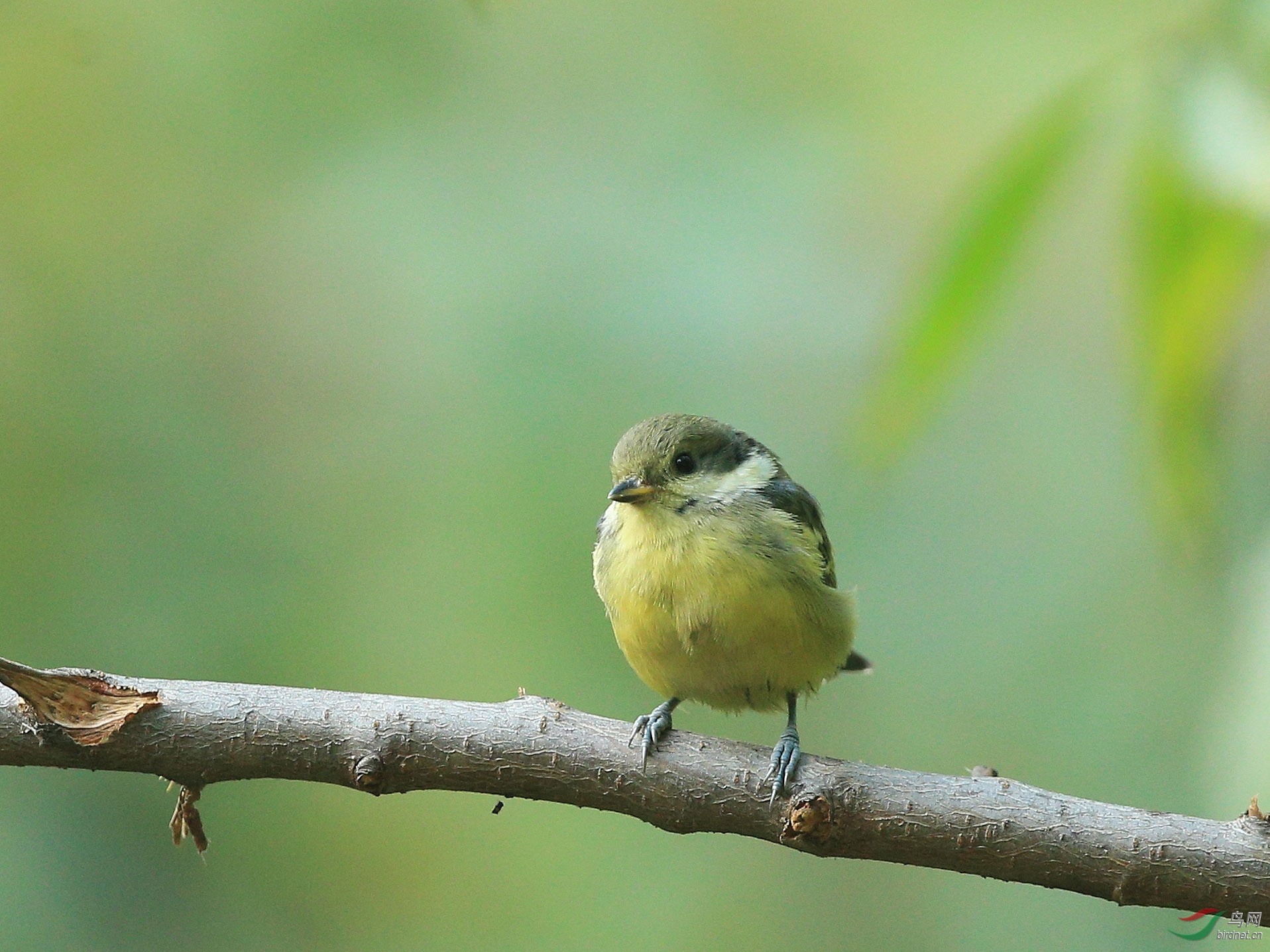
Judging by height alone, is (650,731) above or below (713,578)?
below

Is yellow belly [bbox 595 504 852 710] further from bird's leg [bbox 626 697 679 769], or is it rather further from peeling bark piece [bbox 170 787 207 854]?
peeling bark piece [bbox 170 787 207 854]

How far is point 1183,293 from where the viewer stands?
6.47 feet

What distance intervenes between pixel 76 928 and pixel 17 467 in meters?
1.61

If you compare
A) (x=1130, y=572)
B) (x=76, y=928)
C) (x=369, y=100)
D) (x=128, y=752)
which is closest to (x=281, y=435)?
(x=369, y=100)

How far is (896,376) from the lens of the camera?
7.34 feet

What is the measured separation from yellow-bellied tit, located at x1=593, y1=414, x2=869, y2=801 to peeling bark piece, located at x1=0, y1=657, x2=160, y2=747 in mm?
1003

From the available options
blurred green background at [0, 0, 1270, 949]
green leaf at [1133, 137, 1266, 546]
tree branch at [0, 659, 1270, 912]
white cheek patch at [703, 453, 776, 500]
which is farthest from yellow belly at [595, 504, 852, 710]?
blurred green background at [0, 0, 1270, 949]

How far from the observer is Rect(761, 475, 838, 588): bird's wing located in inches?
112

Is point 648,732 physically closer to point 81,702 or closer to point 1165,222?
point 81,702

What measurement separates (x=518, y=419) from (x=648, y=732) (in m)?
2.54

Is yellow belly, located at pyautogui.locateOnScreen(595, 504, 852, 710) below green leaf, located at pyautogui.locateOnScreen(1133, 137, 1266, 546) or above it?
below

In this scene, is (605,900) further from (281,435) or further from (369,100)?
(369,100)

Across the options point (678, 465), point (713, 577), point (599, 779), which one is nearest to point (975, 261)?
point (713, 577)

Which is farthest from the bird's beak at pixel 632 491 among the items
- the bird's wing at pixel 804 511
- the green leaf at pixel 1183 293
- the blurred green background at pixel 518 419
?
the blurred green background at pixel 518 419
